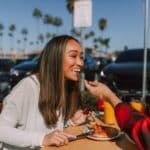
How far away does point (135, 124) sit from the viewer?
1755 millimetres

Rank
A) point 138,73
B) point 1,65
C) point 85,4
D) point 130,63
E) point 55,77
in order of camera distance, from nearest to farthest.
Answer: point 55,77
point 85,4
point 138,73
point 130,63
point 1,65

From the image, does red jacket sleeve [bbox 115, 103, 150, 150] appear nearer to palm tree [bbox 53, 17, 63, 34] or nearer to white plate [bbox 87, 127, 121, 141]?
white plate [bbox 87, 127, 121, 141]

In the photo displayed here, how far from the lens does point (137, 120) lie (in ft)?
5.82

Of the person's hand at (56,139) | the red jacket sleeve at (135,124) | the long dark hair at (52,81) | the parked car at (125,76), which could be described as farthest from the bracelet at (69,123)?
the parked car at (125,76)

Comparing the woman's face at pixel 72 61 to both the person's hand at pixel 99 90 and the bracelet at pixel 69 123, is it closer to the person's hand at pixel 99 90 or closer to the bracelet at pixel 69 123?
the person's hand at pixel 99 90

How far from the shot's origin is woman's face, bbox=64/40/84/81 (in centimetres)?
250

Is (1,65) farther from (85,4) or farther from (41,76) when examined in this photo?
(41,76)

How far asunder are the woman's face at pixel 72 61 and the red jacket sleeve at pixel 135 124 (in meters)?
0.64

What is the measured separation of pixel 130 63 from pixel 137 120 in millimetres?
7917

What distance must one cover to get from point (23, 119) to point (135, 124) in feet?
3.03

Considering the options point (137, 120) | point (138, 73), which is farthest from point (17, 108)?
point (138, 73)

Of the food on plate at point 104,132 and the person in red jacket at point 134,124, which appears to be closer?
the person in red jacket at point 134,124

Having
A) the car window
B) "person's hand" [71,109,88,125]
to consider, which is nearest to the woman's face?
"person's hand" [71,109,88,125]

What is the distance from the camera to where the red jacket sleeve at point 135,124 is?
1.66 meters
